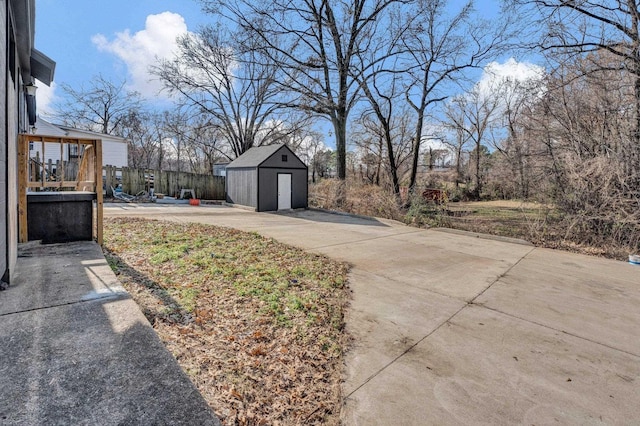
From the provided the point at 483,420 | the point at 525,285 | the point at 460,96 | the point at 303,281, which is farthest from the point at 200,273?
the point at 460,96

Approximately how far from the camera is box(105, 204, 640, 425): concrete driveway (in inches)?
77.7

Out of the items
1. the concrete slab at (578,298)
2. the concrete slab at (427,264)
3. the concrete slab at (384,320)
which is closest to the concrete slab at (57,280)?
the concrete slab at (384,320)

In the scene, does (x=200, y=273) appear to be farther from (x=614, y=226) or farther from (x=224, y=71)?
(x=224, y=71)

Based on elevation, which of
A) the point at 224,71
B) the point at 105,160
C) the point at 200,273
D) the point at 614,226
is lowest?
the point at 200,273

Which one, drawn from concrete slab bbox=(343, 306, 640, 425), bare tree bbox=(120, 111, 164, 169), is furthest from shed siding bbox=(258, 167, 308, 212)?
bare tree bbox=(120, 111, 164, 169)

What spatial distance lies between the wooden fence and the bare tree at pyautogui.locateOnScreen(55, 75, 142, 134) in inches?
562

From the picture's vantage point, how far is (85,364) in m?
1.78

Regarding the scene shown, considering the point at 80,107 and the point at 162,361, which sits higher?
the point at 80,107

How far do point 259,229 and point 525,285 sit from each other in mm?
5826

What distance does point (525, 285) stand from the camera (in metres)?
4.40

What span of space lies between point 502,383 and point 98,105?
31.5 meters

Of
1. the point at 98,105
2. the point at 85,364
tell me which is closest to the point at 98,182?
the point at 85,364

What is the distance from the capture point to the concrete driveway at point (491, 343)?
1.97 meters

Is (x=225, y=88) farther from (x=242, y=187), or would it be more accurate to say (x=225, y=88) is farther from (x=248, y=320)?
(x=248, y=320)
